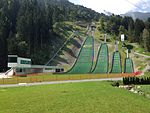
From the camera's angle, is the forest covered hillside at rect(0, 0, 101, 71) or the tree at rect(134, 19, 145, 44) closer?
the forest covered hillside at rect(0, 0, 101, 71)

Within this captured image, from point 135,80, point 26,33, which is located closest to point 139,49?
point 26,33

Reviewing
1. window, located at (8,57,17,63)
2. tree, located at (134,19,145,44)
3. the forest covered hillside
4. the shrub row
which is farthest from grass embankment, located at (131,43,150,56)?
the shrub row

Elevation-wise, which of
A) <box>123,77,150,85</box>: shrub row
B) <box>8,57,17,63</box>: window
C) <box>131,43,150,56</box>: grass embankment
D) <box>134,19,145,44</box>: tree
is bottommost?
<box>123,77,150,85</box>: shrub row

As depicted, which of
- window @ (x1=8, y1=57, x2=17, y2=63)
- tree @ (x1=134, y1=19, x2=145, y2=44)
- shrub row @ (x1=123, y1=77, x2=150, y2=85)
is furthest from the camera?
tree @ (x1=134, y1=19, x2=145, y2=44)

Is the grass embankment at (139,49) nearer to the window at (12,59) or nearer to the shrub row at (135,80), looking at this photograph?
the window at (12,59)

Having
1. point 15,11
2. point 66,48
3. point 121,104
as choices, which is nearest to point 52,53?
point 66,48

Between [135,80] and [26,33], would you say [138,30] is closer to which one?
[26,33]

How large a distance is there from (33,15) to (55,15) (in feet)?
146

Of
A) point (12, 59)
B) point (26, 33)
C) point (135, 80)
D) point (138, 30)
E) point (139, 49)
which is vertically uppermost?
point (138, 30)

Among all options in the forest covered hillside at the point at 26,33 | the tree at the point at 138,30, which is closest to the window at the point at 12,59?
the forest covered hillside at the point at 26,33

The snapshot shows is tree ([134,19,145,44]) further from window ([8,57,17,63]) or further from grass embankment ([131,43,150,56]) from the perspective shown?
window ([8,57,17,63])

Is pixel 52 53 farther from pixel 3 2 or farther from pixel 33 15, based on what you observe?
pixel 3 2

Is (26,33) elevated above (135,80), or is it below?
above

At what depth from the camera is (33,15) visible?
4722 inches
